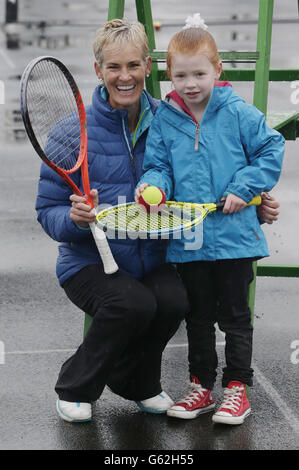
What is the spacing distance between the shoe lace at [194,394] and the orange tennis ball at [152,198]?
0.88 metres

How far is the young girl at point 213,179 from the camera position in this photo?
4.13 m

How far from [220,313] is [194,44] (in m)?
1.20

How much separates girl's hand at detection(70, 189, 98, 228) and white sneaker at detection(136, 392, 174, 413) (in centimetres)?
91

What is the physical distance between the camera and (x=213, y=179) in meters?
4.18

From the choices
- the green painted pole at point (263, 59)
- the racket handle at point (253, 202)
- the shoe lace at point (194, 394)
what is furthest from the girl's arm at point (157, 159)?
the shoe lace at point (194, 394)

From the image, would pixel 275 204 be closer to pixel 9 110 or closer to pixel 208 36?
pixel 208 36

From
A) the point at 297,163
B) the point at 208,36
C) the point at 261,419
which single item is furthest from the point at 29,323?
the point at 297,163

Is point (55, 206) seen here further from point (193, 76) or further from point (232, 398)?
point (232, 398)

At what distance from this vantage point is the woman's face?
423cm

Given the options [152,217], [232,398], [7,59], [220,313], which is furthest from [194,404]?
[7,59]

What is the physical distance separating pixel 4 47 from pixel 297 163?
25.4ft

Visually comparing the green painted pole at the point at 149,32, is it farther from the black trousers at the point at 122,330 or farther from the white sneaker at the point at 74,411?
the white sneaker at the point at 74,411

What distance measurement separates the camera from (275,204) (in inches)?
169

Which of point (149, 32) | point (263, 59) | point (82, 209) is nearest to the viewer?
point (82, 209)
